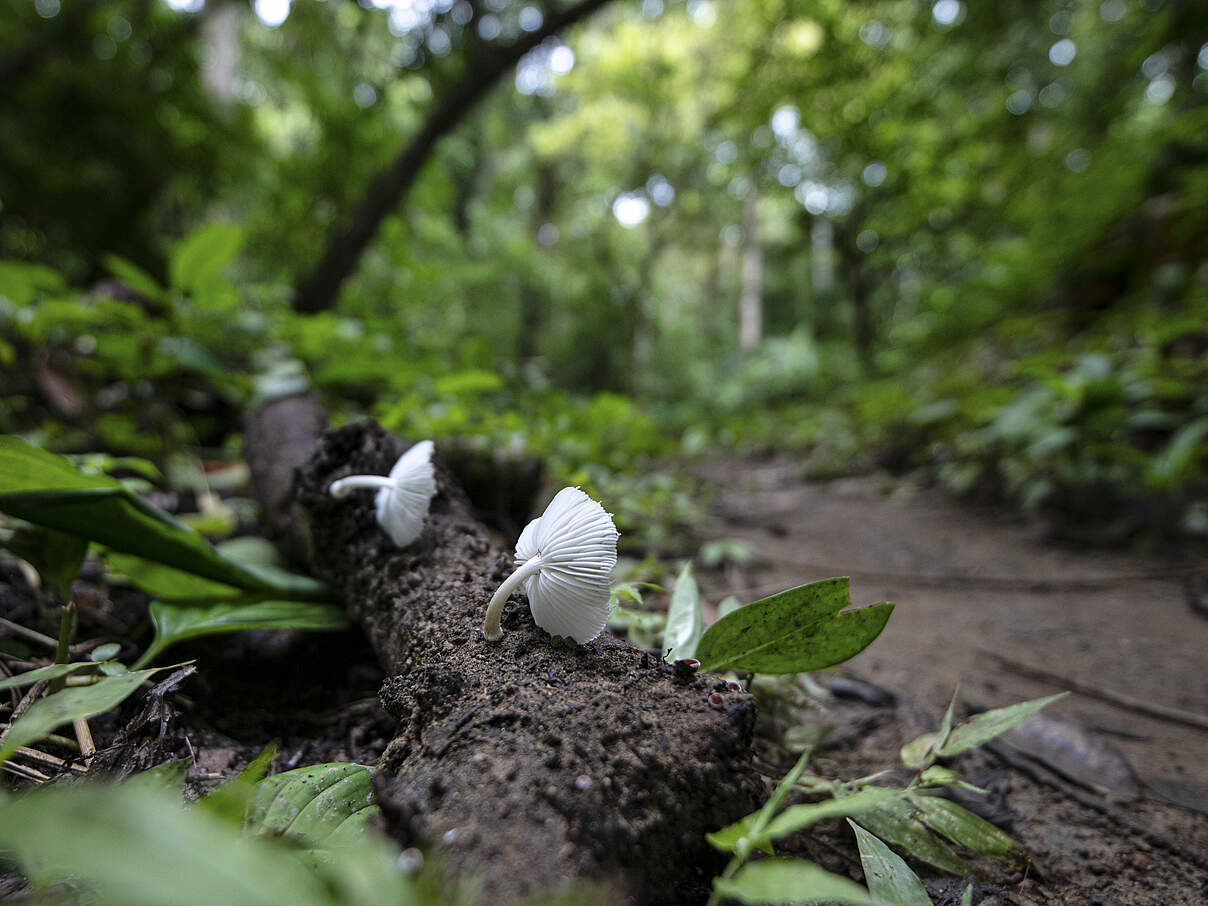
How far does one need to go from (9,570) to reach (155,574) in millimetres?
467

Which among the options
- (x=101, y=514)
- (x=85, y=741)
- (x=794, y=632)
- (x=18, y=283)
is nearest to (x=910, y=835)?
(x=794, y=632)

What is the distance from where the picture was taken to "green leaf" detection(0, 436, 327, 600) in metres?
0.76

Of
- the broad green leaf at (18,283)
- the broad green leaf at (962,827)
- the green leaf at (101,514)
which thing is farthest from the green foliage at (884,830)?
the broad green leaf at (18,283)

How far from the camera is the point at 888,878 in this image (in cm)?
63

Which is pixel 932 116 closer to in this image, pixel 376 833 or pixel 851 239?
pixel 851 239

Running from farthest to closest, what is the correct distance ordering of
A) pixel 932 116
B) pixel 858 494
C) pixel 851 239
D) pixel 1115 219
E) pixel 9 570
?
1. pixel 851 239
2. pixel 932 116
3. pixel 1115 219
4. pixel 858 494
5. pixel 9 570

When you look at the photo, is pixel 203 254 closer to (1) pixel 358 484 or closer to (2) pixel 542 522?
(1) pixel 358 484

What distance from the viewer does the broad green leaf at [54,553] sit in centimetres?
85

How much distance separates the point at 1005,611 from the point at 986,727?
3.52ft

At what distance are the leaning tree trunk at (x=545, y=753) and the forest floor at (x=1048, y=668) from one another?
0.45 meters

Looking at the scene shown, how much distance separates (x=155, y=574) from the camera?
3.03 feet

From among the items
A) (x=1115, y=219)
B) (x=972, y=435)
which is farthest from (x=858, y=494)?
(x=1115, y=219)

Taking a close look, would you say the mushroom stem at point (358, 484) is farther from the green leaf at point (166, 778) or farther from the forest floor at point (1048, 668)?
the forest floor at point (1048, 668)

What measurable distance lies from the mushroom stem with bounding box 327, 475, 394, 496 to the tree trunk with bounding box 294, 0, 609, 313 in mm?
3010
